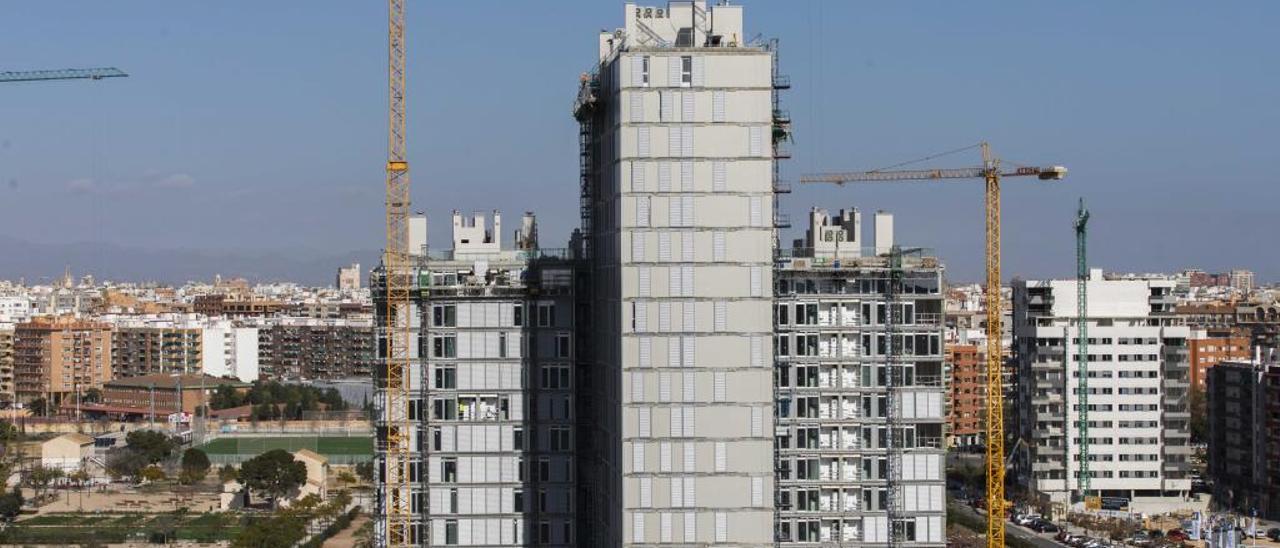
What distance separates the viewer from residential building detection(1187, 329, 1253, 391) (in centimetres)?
10625

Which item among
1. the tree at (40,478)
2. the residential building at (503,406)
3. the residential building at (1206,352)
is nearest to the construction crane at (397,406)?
the residential building at (503,406)

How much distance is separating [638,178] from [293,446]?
69.0 m

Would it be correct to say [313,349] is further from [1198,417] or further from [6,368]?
[1198,417]

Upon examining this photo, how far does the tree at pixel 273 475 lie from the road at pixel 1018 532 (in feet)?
91.7

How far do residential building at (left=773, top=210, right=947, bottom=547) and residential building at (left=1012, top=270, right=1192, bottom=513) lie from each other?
124 feet

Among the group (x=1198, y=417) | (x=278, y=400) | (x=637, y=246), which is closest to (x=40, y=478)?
(x=278, y=400)

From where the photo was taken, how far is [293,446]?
324ft

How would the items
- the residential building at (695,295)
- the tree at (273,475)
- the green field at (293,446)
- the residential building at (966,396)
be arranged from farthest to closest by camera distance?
1. the residential building at (966,396)
2. the green field at (293,446)
3. the tree at (273,475)
4. the residential building at (695,295)

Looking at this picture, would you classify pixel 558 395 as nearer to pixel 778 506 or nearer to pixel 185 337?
pixel 778 506

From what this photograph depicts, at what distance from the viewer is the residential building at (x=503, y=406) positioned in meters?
38.2

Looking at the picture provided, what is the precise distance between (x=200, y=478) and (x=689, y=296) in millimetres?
63314

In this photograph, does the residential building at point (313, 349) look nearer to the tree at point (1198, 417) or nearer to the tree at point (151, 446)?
the tree at point (151, 446)

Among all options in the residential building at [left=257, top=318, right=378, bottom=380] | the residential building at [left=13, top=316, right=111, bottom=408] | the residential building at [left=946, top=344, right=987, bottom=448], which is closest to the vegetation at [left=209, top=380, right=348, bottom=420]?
the residential building at [left=257, top=318, right=378, bottom=380]

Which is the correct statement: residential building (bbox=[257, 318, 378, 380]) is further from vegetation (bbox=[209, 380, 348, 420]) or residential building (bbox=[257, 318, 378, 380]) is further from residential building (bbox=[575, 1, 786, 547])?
residential building (bbox=[575, 1, 786, 547])
